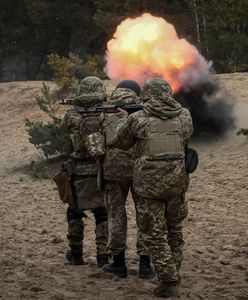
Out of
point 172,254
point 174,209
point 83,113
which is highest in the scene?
point 83,113

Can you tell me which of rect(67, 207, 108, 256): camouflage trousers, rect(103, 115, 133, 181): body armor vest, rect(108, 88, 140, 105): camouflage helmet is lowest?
rect(67, 207, 108, 256): camouflage trousers

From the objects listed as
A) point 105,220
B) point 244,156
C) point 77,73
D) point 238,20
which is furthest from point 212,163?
point 77,73

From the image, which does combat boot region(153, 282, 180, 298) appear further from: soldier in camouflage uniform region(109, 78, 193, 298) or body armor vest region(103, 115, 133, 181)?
body armor vest region(103, 115, 133, 181)

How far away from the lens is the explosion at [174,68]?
48.7ft

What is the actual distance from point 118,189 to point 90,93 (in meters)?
1.17

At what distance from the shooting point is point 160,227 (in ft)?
17.9

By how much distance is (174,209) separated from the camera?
5531 mm

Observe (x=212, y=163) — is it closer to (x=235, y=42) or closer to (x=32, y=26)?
(x=235, y=42)

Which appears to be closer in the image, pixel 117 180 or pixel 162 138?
pixel 162 138

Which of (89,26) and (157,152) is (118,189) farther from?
(89,26)

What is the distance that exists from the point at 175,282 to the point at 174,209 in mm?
680

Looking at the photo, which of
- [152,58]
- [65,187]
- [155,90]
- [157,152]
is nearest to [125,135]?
[157,152]

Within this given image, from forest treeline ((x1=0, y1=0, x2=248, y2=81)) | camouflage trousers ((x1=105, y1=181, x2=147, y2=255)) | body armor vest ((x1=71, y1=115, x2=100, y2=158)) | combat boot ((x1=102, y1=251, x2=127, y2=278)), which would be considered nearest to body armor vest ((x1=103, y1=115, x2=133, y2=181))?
camouflage trousers ((x1=105, y1=181, x2=147, y2=255))

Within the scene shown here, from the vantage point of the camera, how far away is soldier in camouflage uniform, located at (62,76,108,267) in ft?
21.3
